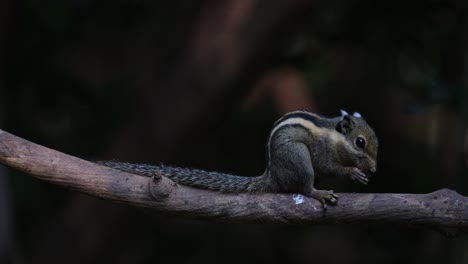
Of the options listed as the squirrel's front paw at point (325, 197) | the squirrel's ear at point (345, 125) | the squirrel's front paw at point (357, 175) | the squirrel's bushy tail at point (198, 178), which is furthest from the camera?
the squirrel's ear at point (345, 125)

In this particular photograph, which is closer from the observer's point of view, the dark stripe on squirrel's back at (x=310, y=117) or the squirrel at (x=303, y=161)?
the squirrel at (x=303, y=161)

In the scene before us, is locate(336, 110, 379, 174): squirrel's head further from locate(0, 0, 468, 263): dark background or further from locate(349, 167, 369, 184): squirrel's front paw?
locate(0, 0, 468, 263): dark background

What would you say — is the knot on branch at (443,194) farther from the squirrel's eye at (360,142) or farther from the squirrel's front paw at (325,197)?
the squirrel's eye at (360,142)

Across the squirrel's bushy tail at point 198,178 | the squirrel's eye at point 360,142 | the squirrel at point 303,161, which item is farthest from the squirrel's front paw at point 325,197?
the squirrel's eye at point 360,142

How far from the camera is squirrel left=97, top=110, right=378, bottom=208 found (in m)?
4.45

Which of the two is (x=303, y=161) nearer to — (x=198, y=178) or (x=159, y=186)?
(x=198, y=178)

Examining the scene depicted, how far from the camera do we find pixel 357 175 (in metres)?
4.77

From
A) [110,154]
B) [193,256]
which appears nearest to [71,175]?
[110,154]

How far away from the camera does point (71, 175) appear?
4.11 m

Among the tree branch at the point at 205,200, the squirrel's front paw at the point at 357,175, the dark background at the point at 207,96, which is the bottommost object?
the tree branch at the point at 205,200

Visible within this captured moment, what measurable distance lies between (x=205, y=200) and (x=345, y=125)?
100 cm

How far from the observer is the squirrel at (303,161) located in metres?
4.45

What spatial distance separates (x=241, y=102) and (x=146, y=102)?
2.81 ft

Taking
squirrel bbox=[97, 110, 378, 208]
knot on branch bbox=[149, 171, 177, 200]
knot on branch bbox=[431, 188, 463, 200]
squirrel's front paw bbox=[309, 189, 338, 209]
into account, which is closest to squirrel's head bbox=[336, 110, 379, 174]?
squirrel bbox=[97, 110, 378, 208]
